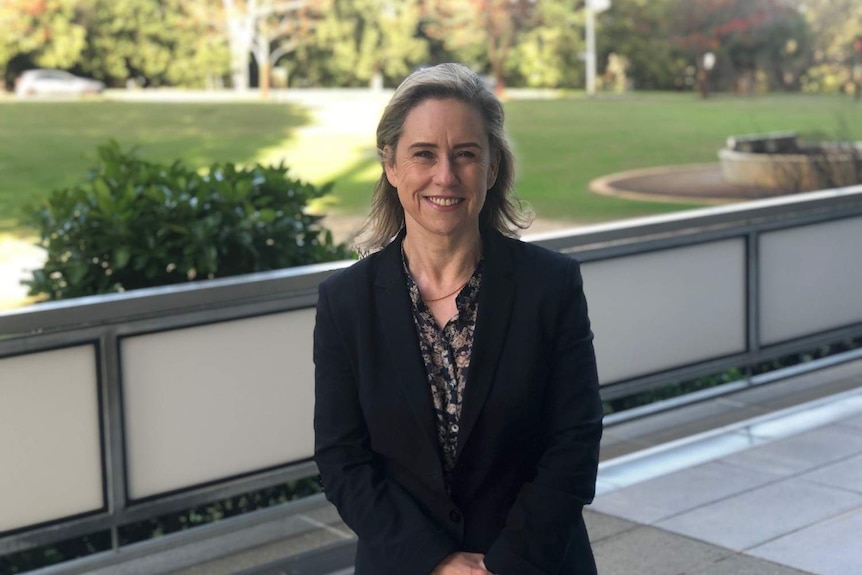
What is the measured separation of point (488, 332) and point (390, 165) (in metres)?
0.43

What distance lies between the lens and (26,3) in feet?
162

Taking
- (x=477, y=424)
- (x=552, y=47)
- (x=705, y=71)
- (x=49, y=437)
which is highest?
(x=552, y=47)

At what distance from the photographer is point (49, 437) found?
4.82m

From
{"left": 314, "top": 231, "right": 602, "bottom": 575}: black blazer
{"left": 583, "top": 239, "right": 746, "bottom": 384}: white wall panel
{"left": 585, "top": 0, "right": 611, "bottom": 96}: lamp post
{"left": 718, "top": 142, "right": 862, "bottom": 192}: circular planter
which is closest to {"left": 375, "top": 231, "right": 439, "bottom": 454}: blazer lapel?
{"left": 314, "top": 231, "right": 602, "bottom": 575}: black blazer

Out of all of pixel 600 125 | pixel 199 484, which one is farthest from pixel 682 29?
pixel 199 484

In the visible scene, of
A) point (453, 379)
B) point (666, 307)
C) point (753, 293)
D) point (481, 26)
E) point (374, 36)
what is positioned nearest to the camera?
point (453, 379)

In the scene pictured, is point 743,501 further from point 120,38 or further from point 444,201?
point 120,38

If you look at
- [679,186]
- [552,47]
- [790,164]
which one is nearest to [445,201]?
[790,164]

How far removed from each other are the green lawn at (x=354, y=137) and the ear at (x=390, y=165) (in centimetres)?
1977

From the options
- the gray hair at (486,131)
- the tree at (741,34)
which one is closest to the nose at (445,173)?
the gray hair at (486,131)

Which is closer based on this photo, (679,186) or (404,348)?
(404,348)

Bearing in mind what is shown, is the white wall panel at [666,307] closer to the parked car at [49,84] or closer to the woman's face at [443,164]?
the woman's face at [443,164]

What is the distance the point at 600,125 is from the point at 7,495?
125 ft

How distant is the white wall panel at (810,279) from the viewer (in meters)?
7.80
